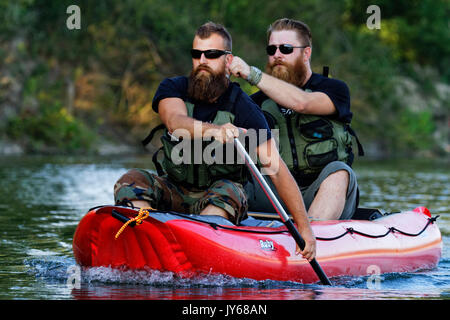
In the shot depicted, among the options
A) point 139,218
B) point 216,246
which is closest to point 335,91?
point 216,246

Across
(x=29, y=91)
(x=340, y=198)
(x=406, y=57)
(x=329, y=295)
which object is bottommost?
(x=329, y=295)

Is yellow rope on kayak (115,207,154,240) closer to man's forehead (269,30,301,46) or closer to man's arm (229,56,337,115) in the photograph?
man's arm (229,56,337,115)

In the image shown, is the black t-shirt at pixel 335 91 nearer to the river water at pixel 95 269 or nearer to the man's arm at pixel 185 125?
the river water at pixel 95 269

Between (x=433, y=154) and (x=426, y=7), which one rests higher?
(x=426, y=7)

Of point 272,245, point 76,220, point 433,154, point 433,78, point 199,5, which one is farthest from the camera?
point 433,78

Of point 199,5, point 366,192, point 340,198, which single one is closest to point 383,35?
point 199,5

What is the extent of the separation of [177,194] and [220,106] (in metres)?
0.60

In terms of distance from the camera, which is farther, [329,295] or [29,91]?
[29,91]

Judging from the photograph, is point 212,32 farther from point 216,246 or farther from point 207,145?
point 216,246

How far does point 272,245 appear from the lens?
16.5ft

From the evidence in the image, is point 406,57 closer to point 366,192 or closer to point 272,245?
point 366,192

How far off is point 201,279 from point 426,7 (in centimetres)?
3128

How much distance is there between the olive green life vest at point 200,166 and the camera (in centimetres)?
486

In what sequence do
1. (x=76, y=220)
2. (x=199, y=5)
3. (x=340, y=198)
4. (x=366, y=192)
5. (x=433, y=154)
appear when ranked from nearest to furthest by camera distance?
(x=340, y=198), (x=76, y=220), (x=366, y=192), (x=199, y=5), (x=433, y=154)
